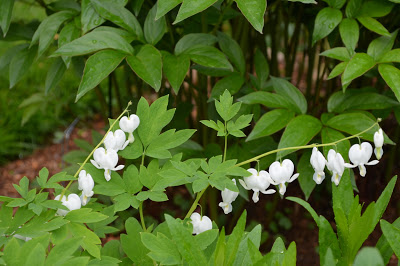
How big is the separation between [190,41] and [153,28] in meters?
0.12

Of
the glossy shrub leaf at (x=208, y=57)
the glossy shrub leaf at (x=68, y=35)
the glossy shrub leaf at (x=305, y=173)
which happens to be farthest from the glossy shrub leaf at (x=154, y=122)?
the glossy shrub leaf at (x=305, y=173)

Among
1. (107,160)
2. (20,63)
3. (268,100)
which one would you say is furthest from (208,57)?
(20,63)

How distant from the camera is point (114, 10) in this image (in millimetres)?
1585

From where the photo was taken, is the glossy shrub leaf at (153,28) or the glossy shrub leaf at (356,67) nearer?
the glossy shrub leaf at (356,67)

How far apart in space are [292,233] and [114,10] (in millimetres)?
1363

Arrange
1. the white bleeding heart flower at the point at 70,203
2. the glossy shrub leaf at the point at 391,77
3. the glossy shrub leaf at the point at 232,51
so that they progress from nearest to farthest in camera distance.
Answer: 1. the white bleeding heart flower at the point at 70,203
2. the glossy shrub leaf at the point at 391,77
3. the glossy shrub leaf at the point at 232,51

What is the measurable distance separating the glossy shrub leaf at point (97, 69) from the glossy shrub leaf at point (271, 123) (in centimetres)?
45

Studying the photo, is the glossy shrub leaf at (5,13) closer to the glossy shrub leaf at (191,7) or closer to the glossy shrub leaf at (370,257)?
the glossy shrub leaf at (191,7)

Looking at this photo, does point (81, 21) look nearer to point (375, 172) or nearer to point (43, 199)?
point (43, 199)

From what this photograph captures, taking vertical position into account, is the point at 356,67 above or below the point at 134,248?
above

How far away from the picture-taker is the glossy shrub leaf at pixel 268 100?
1609mm

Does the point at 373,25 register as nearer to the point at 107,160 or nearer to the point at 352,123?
the point at 352,123

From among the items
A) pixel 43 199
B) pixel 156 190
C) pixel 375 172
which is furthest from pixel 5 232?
pixel 375 172

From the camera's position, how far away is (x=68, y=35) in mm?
1651
